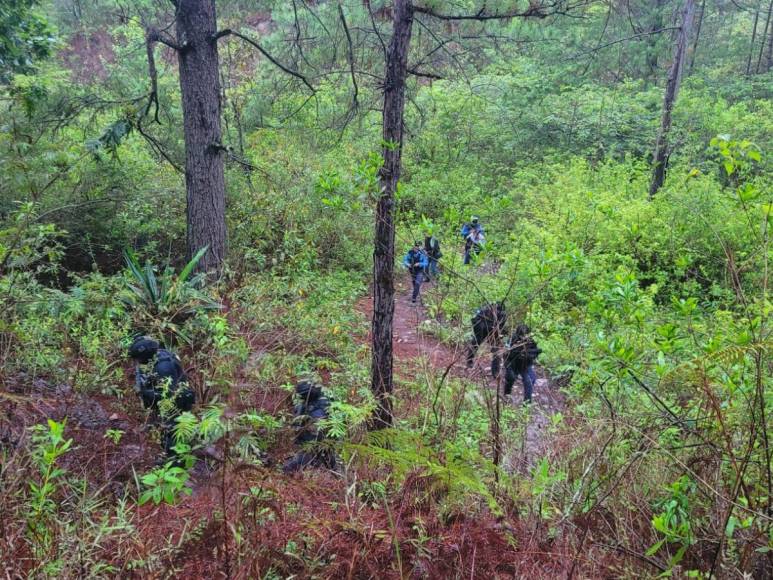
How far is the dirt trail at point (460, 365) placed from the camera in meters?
3.82

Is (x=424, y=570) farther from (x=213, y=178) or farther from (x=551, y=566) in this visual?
(x=213, y=178)

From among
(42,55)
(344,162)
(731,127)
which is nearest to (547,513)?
(42,55)

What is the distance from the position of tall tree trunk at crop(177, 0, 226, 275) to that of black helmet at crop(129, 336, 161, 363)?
2.10 metres

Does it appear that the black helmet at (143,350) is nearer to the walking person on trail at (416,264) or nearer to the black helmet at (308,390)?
the black helmet at (308,390)

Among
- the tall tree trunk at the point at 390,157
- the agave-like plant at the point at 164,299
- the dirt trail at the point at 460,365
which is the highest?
the tall tree trunk at the point at 390,157

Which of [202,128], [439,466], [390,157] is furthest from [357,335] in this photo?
[439,466]

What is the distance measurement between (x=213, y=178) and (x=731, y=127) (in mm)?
14246

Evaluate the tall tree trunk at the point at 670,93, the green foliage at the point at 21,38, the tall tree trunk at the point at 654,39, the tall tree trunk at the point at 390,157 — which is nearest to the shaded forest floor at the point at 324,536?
the tall tree trunk at the point at 390,157

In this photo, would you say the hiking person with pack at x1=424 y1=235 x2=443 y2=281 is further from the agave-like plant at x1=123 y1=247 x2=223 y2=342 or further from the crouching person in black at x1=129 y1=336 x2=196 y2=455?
the crouching person in black at x1=129 y1=336 x2=196 y2=455

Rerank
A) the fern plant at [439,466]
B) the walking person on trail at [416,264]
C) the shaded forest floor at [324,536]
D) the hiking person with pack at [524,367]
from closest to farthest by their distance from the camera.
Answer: the shaded forest floor at [324,536] < the fern plant at [439,466] < the hiking person with pack at [524,367] < the walking person on trail at [416,264]

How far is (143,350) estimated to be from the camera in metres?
4.48

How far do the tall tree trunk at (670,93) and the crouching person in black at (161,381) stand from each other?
12503 mm

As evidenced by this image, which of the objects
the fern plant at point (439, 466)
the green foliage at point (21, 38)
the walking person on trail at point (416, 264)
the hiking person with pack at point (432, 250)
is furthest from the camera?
the walking person on trail at point (416, 264)

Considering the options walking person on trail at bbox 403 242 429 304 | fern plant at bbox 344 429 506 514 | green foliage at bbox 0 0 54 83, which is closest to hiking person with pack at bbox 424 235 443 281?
walking person on trail at bbox 403 242 429 304
